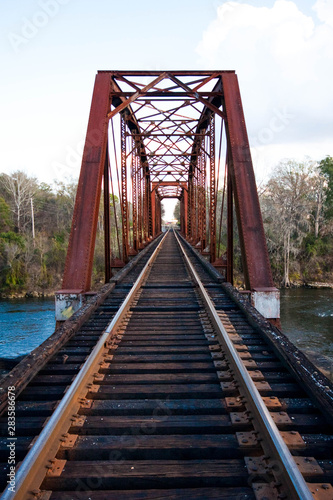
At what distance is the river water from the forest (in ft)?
14.0

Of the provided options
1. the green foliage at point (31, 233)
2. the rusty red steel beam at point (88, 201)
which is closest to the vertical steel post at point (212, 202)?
the rusty red steel beam at point (88, 201)

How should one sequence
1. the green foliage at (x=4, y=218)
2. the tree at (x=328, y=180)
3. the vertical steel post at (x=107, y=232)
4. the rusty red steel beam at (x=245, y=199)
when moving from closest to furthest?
the rusty red steel beam at (x=245, y=199) < the vertical steel post at (x=107, y=232) < the green foliage at (x=4, y=218) < the tree at (x=328, y=180)

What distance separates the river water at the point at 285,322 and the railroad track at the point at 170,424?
12267 mm

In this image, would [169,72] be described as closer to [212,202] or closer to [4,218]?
[212,202]

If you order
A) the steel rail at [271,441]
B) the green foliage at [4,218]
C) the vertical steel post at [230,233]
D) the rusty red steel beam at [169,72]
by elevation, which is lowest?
the steel rail at [271,441]

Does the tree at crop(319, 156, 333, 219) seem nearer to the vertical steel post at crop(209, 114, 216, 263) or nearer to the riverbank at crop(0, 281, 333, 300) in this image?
the riverbank at crop(0, 281, 333, 300)

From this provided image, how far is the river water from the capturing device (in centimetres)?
1781

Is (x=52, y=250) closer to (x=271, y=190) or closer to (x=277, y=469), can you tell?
(x=271, y=190)

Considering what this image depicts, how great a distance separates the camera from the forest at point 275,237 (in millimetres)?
34219

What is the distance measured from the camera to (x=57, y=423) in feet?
6.90

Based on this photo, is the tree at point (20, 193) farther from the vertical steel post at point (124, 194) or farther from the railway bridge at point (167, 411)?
the railway bridge at point (167, 411)

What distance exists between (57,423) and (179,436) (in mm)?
738

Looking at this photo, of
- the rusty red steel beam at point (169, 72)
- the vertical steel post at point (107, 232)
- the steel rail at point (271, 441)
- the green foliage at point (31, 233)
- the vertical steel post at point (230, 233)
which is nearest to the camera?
the steel rail at point (271, 441)

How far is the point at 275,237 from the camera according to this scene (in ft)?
123
